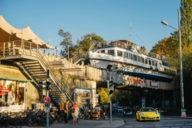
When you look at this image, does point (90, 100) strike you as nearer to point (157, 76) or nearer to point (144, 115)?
point (144, 115)

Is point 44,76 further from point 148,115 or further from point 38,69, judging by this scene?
point 148,115

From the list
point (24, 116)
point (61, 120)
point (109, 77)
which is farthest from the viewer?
point (109, 77)

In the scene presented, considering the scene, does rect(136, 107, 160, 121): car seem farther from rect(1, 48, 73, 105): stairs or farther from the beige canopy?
the beige canopy

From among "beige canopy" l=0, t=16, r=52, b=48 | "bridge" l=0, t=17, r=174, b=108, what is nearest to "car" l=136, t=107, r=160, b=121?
"bridge" l=0, t=17, r=174, b=108

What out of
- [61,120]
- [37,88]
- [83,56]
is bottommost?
[61,120]

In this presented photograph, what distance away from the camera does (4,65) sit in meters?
33.3

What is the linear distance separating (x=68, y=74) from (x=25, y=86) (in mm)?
6897

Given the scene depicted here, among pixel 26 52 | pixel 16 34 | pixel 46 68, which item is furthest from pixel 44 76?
pixel 16 34

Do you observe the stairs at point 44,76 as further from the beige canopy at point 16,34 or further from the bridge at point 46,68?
the beige canopy at point 16,34

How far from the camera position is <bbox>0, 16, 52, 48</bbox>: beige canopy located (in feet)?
108

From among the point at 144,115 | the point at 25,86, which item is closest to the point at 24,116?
the point at 25,86

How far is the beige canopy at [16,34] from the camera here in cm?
3294

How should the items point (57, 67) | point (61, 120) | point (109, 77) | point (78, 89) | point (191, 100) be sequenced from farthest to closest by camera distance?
point (191, 100)
point (109, 77)
point (78, 89)
point (57, 67)
point (61, 120)

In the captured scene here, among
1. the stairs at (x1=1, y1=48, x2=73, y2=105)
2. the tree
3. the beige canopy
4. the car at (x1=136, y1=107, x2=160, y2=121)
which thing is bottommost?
the car at (x1=136, y1=107, x2=160, y2=121)
